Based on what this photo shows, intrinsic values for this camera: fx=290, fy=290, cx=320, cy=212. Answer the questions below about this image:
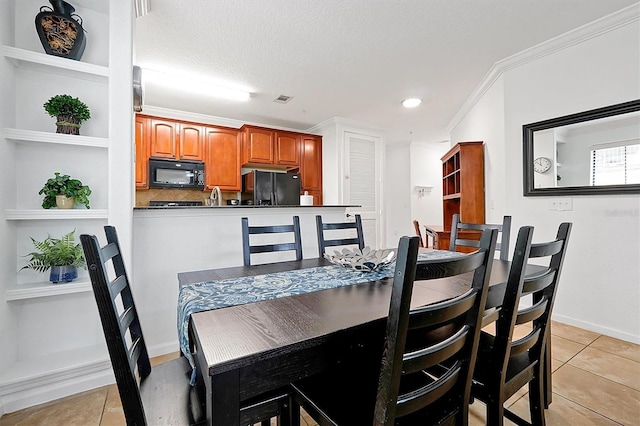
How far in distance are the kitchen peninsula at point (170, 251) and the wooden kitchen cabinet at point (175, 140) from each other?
98.5 inches

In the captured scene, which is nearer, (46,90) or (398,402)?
(398,402)

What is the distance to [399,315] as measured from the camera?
653 millimetres

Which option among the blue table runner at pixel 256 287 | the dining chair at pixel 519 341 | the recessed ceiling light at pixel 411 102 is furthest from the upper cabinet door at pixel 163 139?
the dining chair at pixel 519 341

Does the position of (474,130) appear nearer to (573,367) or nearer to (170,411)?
(573,367)

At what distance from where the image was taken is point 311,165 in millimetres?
5195

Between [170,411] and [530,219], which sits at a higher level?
[530,219]

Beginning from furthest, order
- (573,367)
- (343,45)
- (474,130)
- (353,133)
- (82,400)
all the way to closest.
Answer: (353,133) → (474,130) → (343,45) → (573,367) → (82,400)

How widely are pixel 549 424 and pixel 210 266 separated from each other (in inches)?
88.8

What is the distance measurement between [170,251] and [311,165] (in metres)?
3.41

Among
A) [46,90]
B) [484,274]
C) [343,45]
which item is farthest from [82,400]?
[343,45]

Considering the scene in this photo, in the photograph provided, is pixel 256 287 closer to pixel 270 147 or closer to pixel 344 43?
pixel 344 43

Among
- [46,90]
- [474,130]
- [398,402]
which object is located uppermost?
[474,130]

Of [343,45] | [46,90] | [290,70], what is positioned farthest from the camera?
[290,70]

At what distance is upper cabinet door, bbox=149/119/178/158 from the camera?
4117 millimetres
